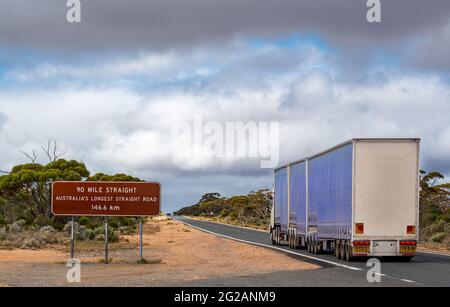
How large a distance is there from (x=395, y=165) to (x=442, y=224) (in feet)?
112

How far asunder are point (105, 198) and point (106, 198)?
0.12 ft

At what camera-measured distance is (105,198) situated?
27.7m

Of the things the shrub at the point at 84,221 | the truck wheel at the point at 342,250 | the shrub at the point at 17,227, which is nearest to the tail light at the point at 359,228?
the truck wheel at the point at 342,250

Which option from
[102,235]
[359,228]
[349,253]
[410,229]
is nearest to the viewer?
[359,228]

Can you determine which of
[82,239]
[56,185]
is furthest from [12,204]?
[56,185]

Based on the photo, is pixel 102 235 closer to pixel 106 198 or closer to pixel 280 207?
pixel 280 207

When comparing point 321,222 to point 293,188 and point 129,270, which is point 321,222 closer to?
point 293,188

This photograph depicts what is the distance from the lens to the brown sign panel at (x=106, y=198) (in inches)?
1082

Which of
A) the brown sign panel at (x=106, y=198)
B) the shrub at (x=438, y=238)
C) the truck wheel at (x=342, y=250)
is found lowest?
the shrub at (x=438, y=238)

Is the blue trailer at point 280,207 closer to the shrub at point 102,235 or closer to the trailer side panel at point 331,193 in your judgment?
the trailer side panel at point 331,193

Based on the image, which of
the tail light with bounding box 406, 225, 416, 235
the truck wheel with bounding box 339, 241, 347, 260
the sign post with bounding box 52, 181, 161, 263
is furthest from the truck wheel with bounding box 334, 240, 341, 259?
the sign post with bounding box 52, 181, 161, 263

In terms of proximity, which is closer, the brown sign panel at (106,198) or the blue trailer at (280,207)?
the brown sign panel at (106,198)

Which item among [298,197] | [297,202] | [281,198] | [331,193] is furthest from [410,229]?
[281,198]

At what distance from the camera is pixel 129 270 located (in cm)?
2461
